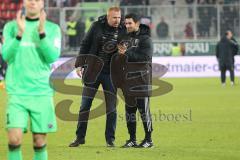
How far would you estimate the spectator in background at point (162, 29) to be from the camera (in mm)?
41375

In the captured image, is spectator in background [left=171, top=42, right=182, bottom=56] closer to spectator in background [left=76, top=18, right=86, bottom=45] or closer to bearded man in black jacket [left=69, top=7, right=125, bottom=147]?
spectator in background [left=76, top=18, right=86, bottom=45]

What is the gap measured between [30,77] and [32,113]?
0.43 meters

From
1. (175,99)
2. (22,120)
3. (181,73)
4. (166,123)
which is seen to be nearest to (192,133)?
(166,123)

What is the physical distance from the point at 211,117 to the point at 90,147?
22.0 feet

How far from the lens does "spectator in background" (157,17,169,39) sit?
4138 centimetres

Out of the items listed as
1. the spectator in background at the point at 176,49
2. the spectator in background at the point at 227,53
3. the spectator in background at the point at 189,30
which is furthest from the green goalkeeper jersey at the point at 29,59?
the spectator in background at the point at 189,30

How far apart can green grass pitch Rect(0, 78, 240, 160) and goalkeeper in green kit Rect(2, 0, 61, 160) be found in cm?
298

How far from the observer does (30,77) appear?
8.69 meters

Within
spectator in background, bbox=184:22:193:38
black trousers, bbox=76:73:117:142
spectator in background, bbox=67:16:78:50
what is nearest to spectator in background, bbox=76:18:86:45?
spectator in background, bbox=67:16:78:50

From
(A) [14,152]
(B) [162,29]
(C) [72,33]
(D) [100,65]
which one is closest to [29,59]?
(A) [14,152]

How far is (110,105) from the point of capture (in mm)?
13539

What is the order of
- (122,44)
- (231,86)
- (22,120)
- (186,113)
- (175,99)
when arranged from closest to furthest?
(22,120), (122,44), (186,113), (175,99), (231,86)

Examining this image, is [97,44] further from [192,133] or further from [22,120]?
[22,120]

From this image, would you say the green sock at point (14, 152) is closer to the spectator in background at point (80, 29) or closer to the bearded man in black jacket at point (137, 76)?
the bearded man in black jacket at point (137, 76)
